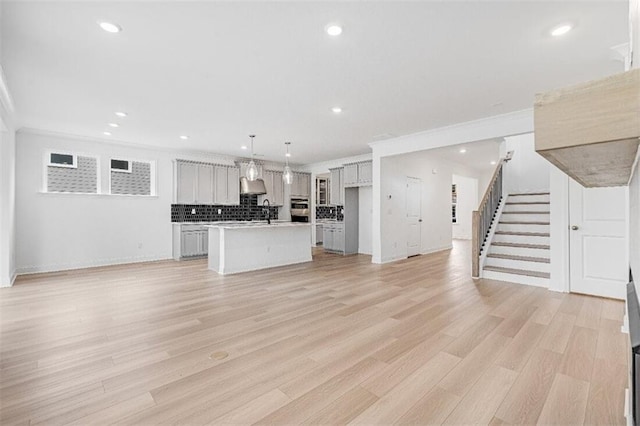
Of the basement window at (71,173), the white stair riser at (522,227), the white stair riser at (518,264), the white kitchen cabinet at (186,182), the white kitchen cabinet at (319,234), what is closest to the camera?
the white stair riser at (518,264)

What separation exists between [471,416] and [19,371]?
10.8ft

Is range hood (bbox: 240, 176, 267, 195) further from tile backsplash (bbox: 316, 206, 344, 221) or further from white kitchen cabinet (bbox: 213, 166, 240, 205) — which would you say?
tile backsplash (bbox: 316, 206, 344, 221)

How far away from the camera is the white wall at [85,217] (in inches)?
230

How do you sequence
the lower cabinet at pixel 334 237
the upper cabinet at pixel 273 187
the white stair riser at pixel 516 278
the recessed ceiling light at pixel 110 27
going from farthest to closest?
the upper cabinet at pixel 273 187, the lower cabinet at pixel 334 237, the white stair riser at pixel 516 278, the recessed ceiling light at pixel 110 27

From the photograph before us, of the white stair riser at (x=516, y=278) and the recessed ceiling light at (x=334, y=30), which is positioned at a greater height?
the recessed ceiling light at (x=334, y=30)

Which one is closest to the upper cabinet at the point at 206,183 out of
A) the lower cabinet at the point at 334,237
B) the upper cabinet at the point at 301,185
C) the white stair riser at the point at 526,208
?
the upper cabinet at the point at 301,185

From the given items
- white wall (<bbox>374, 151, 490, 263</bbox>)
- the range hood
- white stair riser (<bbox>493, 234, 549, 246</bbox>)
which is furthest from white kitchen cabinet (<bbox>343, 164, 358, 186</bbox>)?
white stair riser (<bbox>493, 234, 549, 246</bbox>)

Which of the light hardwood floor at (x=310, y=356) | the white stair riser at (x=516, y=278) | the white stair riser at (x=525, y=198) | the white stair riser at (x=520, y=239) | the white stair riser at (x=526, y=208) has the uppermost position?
the white stair riser at (x=525, y=198)

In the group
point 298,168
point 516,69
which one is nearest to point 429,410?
point 516,69

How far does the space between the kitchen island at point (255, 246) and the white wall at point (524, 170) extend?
4.95 meters

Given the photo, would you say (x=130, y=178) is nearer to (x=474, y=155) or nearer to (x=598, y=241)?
(x=598, y=241)

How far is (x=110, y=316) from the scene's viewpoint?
3.57 metres

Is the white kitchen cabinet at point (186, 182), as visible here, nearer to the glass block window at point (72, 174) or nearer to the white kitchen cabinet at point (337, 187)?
the glass block window at point (72, 174)

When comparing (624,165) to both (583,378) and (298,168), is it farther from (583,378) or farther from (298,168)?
(298,168)
